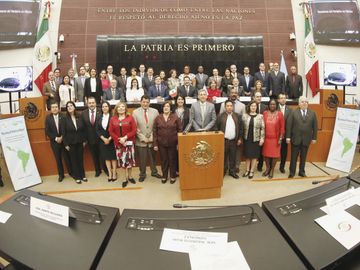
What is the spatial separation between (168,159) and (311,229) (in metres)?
4.02

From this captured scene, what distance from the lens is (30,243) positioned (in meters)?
1.18

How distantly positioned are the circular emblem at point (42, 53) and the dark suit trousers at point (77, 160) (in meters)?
5.15

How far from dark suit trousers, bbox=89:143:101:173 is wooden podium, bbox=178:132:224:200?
188cm

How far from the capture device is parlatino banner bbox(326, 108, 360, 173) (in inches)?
220

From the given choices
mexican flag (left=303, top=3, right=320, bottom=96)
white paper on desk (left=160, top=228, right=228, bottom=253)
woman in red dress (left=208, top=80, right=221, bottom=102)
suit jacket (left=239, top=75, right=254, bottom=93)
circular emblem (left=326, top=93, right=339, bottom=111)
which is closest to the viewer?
white paper on desk (left=160, top=228, right=228, bottom=253)

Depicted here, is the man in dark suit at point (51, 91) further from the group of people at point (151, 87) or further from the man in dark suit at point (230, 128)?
the man in dark suit at point (230, 128)

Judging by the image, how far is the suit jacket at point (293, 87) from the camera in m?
7.61

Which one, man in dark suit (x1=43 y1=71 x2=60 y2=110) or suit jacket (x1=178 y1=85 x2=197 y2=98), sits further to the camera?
man in dark suit (x1=43 y1=71 x2=60 y2=110)

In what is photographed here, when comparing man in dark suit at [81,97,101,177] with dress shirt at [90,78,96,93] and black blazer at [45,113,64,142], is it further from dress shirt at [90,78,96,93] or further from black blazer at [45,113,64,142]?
dress shirt at [90,78,96,93]

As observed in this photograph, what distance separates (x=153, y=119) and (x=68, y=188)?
1833 millimetres

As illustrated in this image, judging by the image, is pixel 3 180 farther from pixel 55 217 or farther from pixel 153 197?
pixel 55 217

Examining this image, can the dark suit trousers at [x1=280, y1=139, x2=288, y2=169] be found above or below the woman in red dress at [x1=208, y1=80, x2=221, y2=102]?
below

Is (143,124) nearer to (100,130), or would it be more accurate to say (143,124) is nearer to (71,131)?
(100,130)

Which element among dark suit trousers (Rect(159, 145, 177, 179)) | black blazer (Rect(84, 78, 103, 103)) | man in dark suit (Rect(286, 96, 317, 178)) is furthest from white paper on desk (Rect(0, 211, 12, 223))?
black blazer (Rect(84, 78, 103, 103))
